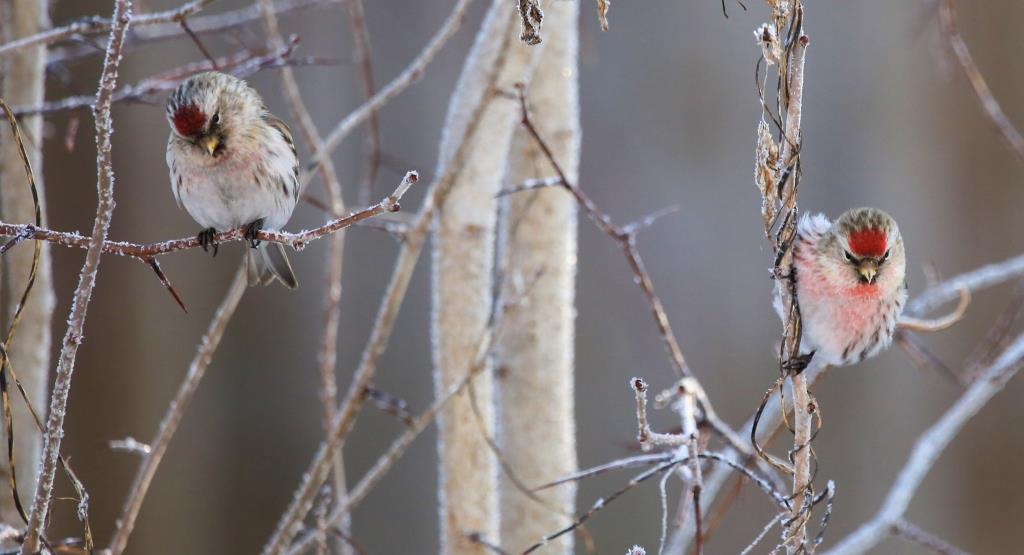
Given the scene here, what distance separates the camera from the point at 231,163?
6.69 ft

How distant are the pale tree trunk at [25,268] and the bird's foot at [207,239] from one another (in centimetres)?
27

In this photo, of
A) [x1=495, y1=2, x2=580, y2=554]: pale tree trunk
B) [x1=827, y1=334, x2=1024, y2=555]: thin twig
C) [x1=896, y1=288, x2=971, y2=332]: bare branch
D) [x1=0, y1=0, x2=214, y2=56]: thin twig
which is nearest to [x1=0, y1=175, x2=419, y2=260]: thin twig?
[x1=0, y1=0, x2=214, y2=56]: thin twig

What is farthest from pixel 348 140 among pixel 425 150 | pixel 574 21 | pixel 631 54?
pixel 574 21

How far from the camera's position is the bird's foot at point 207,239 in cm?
155

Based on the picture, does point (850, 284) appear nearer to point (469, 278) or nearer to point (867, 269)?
point (867, 269)

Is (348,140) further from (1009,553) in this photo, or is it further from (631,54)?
(1009,553)

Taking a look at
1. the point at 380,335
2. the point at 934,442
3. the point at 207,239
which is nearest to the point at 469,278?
the point at 380,335

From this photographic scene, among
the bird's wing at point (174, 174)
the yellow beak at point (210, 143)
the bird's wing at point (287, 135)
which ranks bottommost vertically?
the bird's wing at point (174, 174)

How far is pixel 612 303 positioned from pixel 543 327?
108 inches

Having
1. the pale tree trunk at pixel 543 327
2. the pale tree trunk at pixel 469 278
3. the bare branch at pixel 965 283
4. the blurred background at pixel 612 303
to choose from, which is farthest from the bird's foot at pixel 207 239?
the blurred background at pixel 612 303

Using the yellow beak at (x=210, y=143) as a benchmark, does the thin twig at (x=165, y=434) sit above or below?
below

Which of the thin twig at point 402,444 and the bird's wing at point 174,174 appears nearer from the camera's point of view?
the thin twig at point 402,444

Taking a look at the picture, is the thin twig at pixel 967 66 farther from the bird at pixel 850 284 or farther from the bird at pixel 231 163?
the bird at pixel 231 163

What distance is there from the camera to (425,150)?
5012mm
